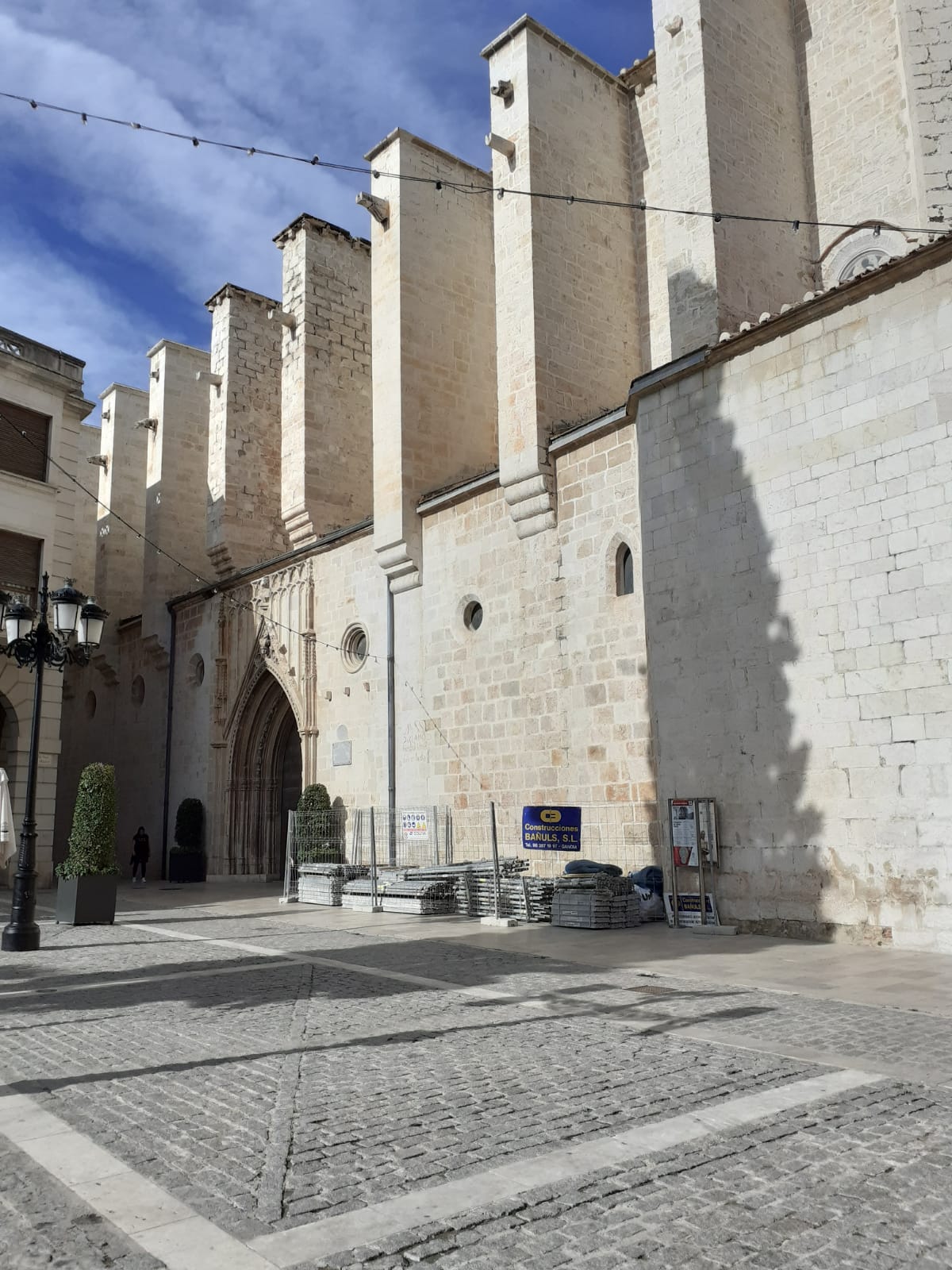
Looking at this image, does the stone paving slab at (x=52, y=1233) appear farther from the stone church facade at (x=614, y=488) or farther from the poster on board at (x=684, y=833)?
the poster on board at (x=684, y=833)

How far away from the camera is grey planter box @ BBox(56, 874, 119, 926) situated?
11.7 metres

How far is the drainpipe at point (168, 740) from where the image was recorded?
21.3 m

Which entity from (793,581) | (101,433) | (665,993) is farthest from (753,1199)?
(101,433)

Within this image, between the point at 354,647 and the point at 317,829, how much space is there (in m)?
3.24

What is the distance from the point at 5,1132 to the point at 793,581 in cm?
787

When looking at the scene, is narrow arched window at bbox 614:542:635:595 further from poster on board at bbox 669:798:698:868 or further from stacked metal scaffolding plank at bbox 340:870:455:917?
stacked metal scaffolding plank at bbox 340:870:455:917

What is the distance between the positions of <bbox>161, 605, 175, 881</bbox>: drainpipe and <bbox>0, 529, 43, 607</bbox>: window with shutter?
3.70 metres

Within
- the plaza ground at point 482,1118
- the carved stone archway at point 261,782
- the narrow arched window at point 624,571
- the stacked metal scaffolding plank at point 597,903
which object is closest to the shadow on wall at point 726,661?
the stacked metal scaffolding plank at point 597,903

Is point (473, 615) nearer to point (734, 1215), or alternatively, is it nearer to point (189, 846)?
point (189, 846)

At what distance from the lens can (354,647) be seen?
1766cm

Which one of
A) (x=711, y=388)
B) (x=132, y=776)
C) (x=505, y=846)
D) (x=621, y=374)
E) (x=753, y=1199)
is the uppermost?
(x=621, y=374)

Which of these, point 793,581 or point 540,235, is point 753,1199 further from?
→ point 540,235

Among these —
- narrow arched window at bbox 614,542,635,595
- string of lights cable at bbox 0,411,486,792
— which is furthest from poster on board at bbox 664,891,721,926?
string of lights cable at bbox 0,411,486,792

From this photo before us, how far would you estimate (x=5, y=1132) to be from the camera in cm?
381
